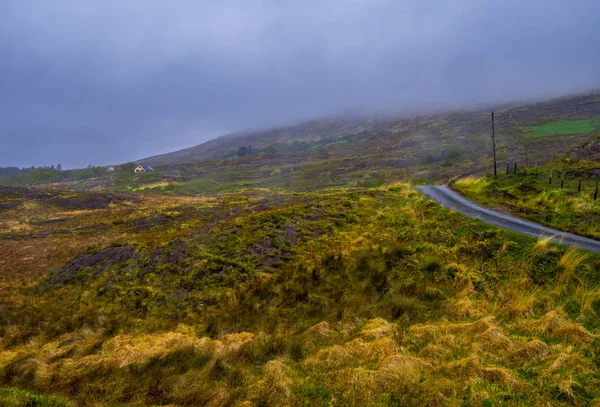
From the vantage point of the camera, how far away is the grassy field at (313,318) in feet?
22.7

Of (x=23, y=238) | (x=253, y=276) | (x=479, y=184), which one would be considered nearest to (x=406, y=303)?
(x=253, y=276)

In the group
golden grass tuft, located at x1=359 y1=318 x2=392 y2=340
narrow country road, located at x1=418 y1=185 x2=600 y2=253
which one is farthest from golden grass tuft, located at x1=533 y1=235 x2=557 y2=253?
golden grass tuft, located at x1=359 y1=318 x2=392 y2=340

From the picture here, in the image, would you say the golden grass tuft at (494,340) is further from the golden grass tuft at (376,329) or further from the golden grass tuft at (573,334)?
the golden grass tuft at (376,329)

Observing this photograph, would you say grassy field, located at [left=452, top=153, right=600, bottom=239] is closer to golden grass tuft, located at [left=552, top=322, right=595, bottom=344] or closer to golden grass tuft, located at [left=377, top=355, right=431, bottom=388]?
golden grass tuft, located at [left=552, top=322, right=595, bottom=344]

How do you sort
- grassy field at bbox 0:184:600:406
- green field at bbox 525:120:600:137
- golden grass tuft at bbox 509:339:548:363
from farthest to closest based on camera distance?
1. green field at bbox 525:120:600:137
2. golden grass tuft at bbox 509:339:548:363
3. grassy field at bbox 0:184:600:406

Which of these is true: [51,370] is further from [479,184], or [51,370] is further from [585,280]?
[479,184]

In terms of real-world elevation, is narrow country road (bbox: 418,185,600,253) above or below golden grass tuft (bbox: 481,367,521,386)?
below

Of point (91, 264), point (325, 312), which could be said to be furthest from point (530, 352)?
point (91, 264)

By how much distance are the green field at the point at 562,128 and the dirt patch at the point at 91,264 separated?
121 meters

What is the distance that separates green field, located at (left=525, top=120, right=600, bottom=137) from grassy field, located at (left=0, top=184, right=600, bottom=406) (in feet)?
353

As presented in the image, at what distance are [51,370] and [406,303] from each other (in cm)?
1139

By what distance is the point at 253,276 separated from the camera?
15641 mm

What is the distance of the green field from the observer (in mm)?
97725

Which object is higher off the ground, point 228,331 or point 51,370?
point 51,370
